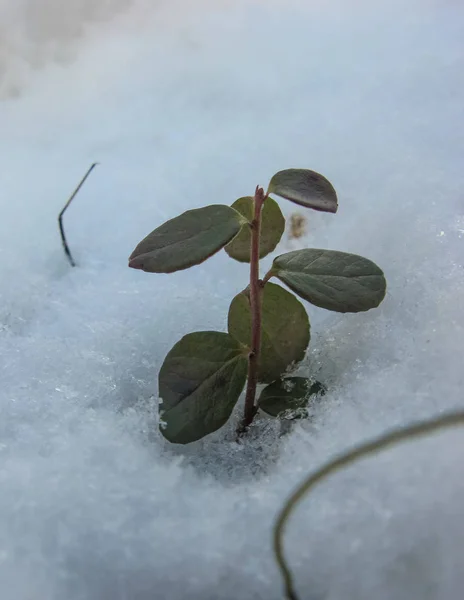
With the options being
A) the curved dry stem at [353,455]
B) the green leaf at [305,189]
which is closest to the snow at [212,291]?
the curved dry stem at [353,455]

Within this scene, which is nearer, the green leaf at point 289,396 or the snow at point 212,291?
the snow at point 212,291

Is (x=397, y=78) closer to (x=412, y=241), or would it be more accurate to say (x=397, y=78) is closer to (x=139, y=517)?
(x=412, y=241)

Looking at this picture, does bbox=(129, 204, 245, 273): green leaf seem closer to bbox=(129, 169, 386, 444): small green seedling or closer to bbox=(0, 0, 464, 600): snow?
bbox=(129, 169, 386, 444): small green seedling

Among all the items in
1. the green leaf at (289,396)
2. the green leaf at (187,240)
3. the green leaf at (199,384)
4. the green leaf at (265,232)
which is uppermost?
the green leaf at (187,240)

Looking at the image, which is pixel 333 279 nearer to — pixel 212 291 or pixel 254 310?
pixel 254 310

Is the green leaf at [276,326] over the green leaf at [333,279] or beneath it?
beneath

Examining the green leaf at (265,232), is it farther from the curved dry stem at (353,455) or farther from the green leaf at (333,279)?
the curved dry stem at (353,455)

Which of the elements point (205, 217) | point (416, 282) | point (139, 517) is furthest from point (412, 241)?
point (139, 517)
